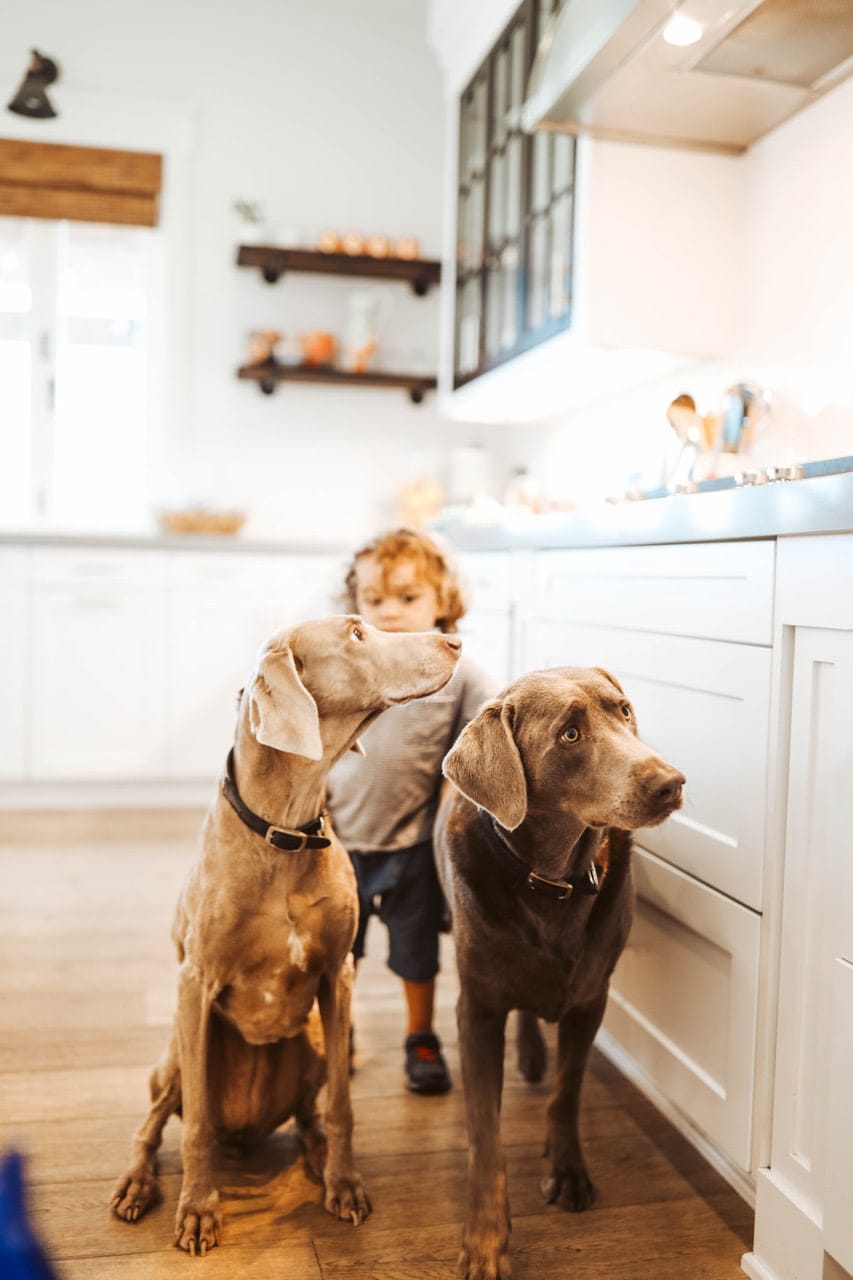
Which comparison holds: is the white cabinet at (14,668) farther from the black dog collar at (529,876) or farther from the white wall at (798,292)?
the black dog collar at (529,876)

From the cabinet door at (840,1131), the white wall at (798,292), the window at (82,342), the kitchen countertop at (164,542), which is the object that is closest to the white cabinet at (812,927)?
the cabinet door at (840,1131)

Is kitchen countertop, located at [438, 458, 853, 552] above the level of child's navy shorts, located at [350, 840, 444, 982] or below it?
above

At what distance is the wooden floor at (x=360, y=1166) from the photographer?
1.40 metres

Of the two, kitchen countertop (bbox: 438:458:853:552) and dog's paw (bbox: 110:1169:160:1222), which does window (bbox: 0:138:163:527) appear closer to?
kitchen countertop (bbox: 438:458:853:552)

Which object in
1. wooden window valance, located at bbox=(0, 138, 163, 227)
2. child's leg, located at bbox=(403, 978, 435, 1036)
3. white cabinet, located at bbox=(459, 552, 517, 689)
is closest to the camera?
child's leg, located at bbox=(403, 978, 435, 1036)

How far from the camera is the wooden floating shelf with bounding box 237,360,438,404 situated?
4469 millimetres

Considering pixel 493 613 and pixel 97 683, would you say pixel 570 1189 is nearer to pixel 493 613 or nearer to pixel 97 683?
pixel 493 613

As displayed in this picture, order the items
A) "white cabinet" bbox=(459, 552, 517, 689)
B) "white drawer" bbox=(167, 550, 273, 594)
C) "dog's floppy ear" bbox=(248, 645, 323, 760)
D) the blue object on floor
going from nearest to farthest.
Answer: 1. the blue object on floor
2. "dog's floppy ear" bbox=(248, 645, 323, 760)
3. "white cabinet" bbox=(459, 552, 517, 689)
4. "white drawer" bbox=(167, 550, 273, 594)

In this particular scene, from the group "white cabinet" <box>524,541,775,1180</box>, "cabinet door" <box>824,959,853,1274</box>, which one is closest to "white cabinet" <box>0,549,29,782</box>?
"white cabinet" <box>524,541,775,1180</box>

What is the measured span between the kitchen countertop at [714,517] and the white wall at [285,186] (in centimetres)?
253

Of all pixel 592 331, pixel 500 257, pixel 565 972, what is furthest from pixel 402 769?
pixel 500 257

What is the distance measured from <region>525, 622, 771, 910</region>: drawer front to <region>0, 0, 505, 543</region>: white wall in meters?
3.01

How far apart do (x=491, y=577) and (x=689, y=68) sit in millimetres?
1139

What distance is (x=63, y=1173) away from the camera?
5.16 ft
